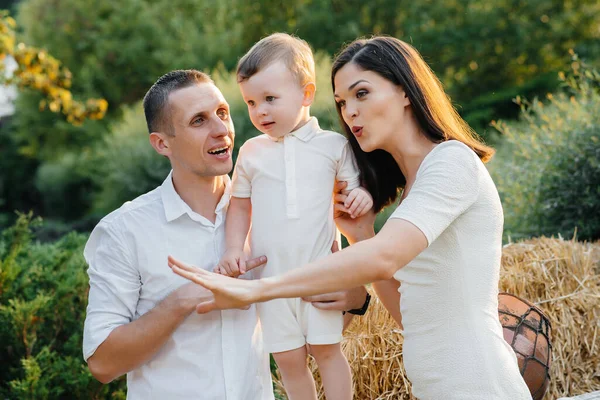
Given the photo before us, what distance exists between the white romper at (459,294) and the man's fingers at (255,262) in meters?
0.71

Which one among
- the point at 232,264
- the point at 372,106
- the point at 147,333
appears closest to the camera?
the point at 372,106

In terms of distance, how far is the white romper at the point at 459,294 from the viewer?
2.29 metres

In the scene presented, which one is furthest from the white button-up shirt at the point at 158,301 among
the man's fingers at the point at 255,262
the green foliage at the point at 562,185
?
the green foliage at the point at 562,185

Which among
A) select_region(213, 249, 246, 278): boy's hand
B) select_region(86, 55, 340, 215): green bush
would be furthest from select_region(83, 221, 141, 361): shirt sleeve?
select_region(86, 55, 340, 215): green bush

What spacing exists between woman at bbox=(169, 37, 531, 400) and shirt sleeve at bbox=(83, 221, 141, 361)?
1.73 feet

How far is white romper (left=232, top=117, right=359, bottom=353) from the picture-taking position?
2912 millimetres

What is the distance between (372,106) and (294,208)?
615 mm

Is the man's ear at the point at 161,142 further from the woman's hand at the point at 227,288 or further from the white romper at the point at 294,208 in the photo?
the woman's hand at the point at 227,288

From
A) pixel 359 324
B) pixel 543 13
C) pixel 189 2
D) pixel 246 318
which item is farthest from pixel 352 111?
pixel 189 2

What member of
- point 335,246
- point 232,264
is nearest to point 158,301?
point 232,264

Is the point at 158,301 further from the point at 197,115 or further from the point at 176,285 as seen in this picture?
the point at 197,115

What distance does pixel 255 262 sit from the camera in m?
2.89

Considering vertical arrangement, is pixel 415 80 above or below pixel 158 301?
above

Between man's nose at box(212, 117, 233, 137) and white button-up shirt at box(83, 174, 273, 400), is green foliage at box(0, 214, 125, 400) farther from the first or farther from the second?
man's nose at box(212, 117, 233, 137)
